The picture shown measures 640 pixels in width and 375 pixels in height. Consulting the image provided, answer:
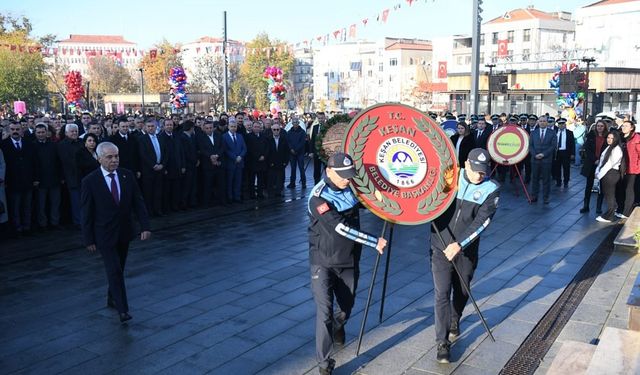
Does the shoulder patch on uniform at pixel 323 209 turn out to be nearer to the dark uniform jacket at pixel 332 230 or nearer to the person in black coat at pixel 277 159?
the dark uniform jacket at pixel 332 230

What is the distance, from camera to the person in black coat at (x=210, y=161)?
12000mm

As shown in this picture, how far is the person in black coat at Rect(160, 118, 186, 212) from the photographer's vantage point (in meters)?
11.3

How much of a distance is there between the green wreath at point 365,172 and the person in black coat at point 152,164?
6925mm

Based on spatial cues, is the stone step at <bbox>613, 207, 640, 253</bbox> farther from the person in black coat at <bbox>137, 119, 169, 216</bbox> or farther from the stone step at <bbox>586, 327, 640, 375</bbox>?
the person in black coat at <bbox>137, 119, 169, 216</bbox>

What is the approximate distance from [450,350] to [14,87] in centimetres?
4377

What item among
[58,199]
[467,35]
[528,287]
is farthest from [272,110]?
[467,35]

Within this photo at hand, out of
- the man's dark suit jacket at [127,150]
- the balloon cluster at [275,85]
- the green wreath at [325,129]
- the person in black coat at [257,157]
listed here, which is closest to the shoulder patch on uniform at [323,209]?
the man's dark suit jacket at [127,150]

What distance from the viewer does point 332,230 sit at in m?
4.55

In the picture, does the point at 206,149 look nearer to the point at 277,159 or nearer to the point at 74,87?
the point at 277,159

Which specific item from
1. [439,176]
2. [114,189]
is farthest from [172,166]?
[439,176]

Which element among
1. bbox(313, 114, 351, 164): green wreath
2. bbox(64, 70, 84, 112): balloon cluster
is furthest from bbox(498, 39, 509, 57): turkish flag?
bbox(313, 114, 351, 164): green wreath

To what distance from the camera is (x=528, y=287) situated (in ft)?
22.4

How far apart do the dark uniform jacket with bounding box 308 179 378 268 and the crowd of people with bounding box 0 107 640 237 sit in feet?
19.1

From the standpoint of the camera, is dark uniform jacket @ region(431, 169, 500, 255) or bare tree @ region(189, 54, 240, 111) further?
bare tree @ region(189, 54, 240, 111)
